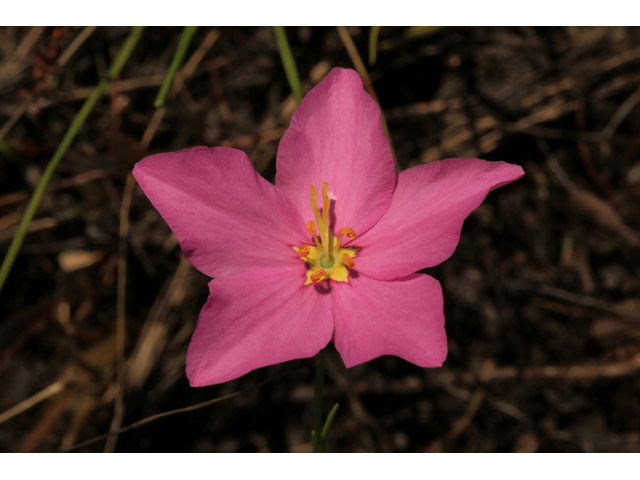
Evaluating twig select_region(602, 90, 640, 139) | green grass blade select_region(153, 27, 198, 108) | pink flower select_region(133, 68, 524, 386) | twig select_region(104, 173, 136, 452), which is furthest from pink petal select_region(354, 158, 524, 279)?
twig select_region(602, 90, 640, 139)

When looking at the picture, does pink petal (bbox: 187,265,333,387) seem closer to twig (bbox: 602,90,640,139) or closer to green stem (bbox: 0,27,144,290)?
green stem (bbox: 0,27,144,290)

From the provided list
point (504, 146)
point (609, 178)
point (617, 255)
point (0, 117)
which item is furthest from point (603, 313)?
point (0, 117)

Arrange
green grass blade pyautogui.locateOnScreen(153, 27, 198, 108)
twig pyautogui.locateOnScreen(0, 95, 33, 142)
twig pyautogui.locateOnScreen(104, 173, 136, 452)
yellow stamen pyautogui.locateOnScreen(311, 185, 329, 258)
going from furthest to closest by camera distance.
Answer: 1. twig pyautogui.locateOnScreen(104, 173, 136, 452)
2. twig pyautogui.locateOnScreen(0, 95, 33, 142)
3. green grass blade pyautogui.locateOnScreen(153, 27, 198, 108)
4. yellow stamen pyautogui.locateOnScreen(311, 185, 329, 258)

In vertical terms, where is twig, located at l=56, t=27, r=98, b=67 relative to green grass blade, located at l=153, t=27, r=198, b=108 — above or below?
above

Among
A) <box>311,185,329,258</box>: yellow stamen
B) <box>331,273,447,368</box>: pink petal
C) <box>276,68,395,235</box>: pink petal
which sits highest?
<box>276,68,395,235</box>: pink petal

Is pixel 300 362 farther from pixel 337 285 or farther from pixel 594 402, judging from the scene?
pixel 594 402

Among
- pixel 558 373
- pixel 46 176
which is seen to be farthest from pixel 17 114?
pixel 558 373

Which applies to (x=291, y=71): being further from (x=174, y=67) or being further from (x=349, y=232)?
(x=349, y=232)

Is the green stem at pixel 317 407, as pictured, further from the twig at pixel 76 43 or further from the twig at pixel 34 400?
the twig at pixel 76 43
